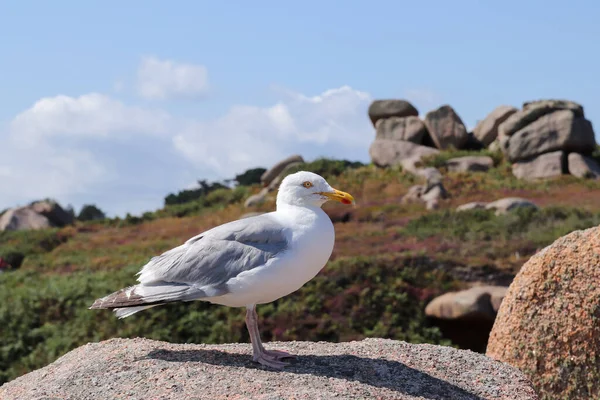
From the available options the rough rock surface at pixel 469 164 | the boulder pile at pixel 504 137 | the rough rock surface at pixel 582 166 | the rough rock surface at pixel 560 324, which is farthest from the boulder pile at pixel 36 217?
the rough rock surface at pixel 560 324

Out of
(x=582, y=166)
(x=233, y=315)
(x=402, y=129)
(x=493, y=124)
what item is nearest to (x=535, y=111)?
(x=582, y=166)

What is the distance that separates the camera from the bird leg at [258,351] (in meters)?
6.37

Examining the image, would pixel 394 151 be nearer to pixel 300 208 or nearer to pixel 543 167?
pixel 543 167

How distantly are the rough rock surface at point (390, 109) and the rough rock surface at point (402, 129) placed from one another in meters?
0.67

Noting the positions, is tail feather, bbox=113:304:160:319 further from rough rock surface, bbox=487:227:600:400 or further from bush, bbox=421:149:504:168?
bush, bbox=421:149:504:168

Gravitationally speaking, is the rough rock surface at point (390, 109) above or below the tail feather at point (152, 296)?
above

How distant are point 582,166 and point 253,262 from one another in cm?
3194

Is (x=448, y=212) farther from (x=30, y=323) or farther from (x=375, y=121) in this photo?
(x=375, y=121)

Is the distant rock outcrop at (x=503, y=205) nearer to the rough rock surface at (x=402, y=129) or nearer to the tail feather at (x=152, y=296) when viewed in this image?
the rough rock surface at (x=402, y=129)

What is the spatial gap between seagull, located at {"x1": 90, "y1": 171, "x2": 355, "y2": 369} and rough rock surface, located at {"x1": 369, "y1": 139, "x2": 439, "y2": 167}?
3358 cm

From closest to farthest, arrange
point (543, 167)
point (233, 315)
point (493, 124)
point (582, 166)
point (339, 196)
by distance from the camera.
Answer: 1. point (339, 196)
2. point (233, 315)
3. point (582, 166)
4. point (543, 167)
5. point (493, 124)

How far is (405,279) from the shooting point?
13695 millimetres

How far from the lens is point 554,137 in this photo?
36594mm

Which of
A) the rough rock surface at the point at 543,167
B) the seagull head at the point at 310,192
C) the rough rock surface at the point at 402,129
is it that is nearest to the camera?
the seagull head at the point at 310,192
